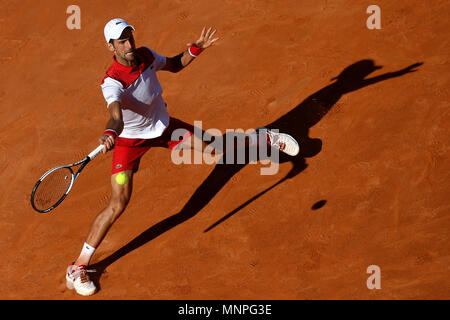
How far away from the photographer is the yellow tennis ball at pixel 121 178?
609cm

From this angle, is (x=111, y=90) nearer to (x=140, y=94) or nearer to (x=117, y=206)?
(x=140, y=94)

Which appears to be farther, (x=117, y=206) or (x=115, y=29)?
(x=117, y=206)

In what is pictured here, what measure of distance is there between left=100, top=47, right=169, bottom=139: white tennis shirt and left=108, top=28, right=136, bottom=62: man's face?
0.41ft

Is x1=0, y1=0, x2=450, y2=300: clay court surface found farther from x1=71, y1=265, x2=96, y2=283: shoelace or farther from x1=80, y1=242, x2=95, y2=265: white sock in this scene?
x1=80, y1=242, x2=95, y2=265: white sock

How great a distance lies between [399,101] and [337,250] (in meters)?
2.43

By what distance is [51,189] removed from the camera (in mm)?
5895

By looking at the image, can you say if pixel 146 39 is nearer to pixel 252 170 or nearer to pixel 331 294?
pixel 252 170

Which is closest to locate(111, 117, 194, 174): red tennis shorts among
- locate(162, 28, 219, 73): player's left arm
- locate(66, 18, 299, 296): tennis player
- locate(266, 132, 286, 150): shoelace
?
locate(66, 18, 299, 296): tennis player

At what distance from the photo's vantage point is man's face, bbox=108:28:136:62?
5.66 metres

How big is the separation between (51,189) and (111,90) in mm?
1226

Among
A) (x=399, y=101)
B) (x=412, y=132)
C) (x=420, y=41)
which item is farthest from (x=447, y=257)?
(x=420, y=41)

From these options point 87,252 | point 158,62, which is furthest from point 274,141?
point 87,252

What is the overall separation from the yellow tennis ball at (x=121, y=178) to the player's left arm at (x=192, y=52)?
4.17ft

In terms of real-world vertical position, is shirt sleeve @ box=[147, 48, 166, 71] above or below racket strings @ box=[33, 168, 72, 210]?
above
